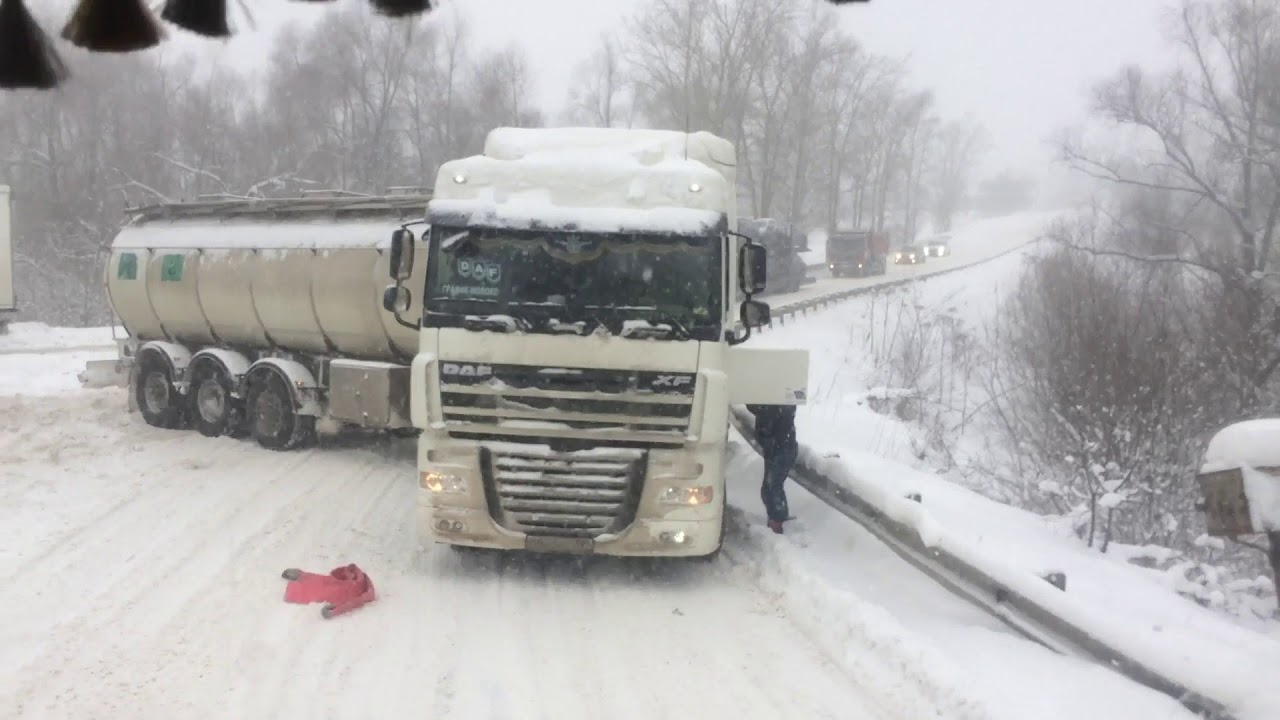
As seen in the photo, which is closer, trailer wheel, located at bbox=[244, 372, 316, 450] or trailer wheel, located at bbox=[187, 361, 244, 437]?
trailer wheel, located at bbox=[244, 372, 316, 450]

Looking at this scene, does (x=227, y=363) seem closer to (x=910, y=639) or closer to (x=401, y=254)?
(x=401, y=254)

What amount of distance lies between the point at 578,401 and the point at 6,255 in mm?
24388

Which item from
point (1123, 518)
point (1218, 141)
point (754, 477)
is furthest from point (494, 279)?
point (1218, 141)

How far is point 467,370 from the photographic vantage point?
7156 millimetres

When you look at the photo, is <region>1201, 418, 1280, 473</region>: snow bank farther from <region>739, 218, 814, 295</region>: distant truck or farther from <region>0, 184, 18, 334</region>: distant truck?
<region>739, 218, 814, 295</region>: distant truck

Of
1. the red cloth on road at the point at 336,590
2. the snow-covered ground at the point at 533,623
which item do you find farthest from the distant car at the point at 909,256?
the red cloth on road at the point at 336,590

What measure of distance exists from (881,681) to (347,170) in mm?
38200

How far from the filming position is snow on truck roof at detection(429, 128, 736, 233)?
737 centimetres

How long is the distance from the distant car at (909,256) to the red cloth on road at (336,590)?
65725 millimetres

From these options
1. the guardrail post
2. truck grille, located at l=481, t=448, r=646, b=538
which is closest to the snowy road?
truck grille, located at l=481, t=448, r=646, b=538

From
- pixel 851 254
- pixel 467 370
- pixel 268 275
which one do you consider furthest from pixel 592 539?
pixel 851 254

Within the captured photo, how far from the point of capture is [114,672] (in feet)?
18.0

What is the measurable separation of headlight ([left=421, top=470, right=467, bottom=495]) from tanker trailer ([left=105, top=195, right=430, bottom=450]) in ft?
14.0

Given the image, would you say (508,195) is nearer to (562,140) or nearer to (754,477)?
(562,140)
